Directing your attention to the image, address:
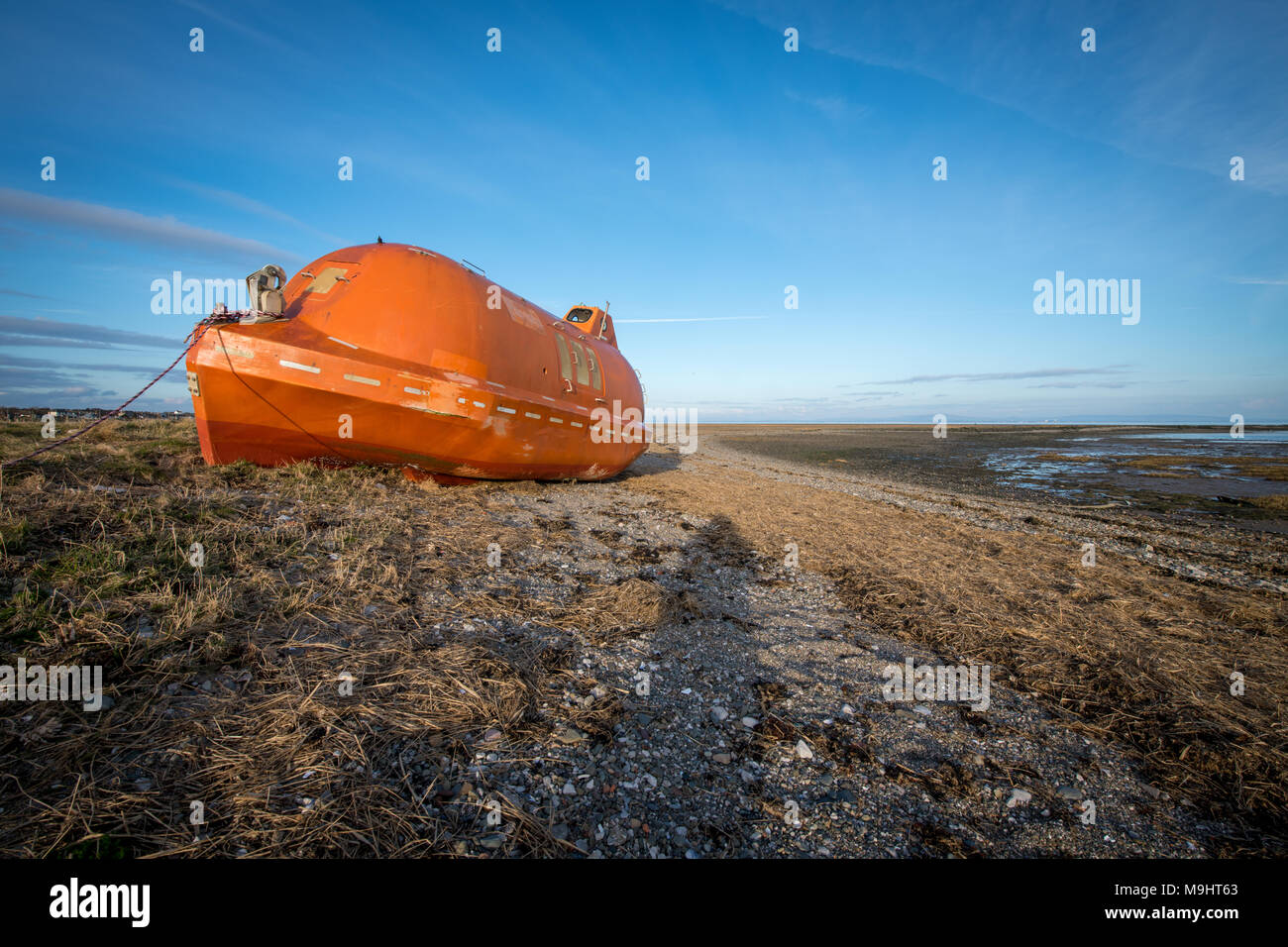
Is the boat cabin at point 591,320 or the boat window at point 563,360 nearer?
the boat window at point 563,360

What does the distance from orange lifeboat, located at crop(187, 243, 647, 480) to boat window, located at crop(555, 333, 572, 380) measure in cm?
44

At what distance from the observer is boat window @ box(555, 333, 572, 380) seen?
11.4 meters

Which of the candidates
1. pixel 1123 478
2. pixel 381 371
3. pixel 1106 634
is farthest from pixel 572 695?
pixel 1123 478

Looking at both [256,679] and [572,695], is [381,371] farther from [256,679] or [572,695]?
[572,695]

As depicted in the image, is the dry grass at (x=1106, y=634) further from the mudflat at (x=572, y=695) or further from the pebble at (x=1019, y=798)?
Answer: the pebble at (x=1019, y=798)

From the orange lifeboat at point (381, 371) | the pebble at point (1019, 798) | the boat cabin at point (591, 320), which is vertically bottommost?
the pebble at point (1019, 798)

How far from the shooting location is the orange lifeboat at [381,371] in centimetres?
743

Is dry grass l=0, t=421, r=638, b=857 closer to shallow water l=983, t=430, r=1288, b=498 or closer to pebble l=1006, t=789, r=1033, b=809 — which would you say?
pebble l=1006, t=789, r=1033, b=809

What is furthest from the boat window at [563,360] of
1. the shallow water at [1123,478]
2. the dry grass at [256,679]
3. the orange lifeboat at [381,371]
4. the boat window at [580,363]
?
the shallow water at [1123,478]

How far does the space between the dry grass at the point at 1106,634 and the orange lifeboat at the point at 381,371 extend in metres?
5.27

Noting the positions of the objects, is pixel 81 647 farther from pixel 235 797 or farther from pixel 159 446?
pixel 159 446

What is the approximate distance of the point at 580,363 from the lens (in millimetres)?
12227

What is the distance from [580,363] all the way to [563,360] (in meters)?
0.81

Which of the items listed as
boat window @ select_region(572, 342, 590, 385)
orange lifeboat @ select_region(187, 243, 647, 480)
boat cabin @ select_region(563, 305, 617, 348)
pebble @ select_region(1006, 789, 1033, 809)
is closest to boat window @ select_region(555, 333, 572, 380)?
boat window @ select_region(572, 342, 590, 385)
